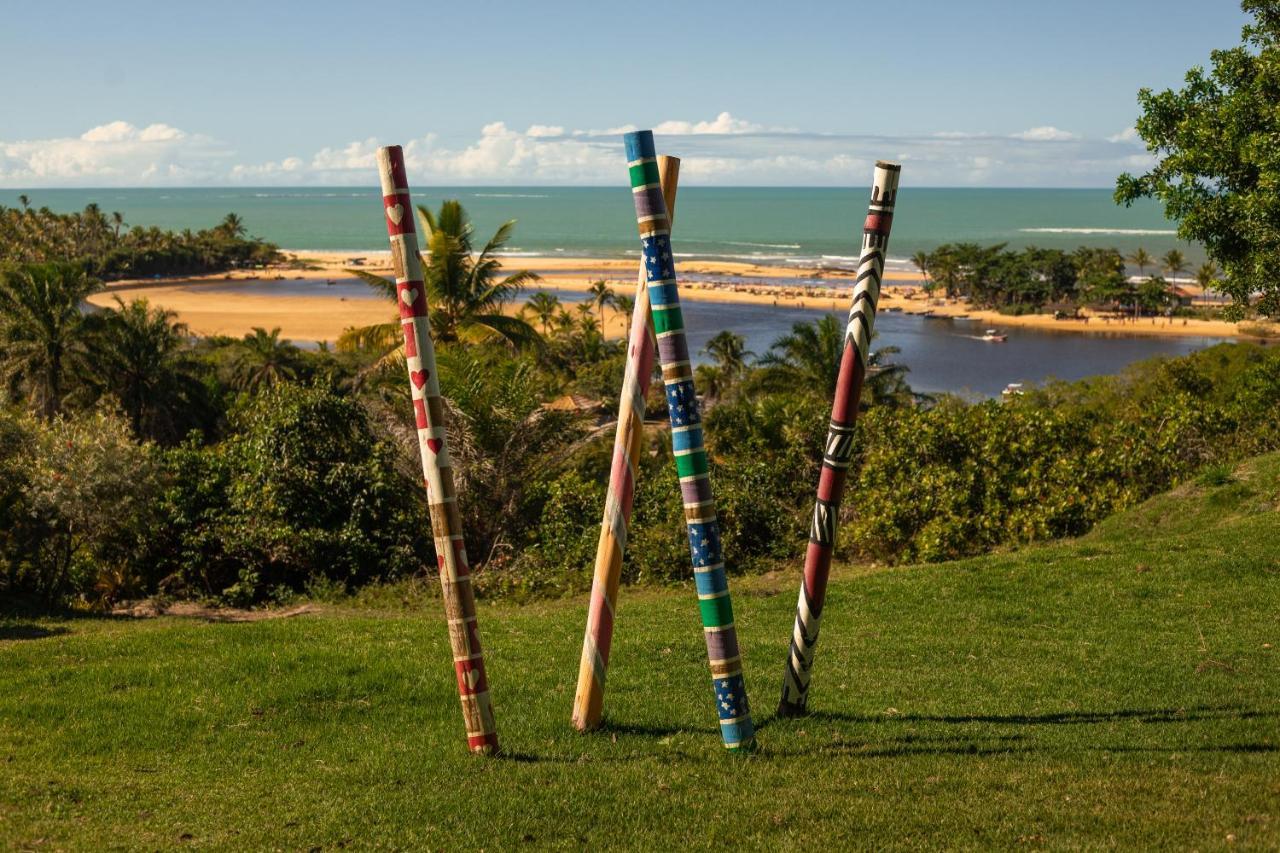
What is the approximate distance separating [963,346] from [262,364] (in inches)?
1801

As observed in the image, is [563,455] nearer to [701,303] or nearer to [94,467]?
[94,467]

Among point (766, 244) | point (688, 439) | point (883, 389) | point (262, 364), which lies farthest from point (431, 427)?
point (766, 244)

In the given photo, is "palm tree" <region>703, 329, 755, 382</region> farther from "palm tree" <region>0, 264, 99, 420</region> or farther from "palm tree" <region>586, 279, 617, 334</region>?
"palm tree" <region>0, 264, 99, 420</region>

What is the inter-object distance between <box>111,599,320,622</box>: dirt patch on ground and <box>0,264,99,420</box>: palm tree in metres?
16.1

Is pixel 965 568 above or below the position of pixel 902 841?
below

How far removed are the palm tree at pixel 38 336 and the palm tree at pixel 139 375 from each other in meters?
0.65

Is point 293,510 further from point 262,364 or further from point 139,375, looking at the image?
point 262,364

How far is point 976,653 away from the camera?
31.5 feet

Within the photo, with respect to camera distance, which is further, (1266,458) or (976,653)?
(1266,458)

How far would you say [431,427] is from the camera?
21.7 feet

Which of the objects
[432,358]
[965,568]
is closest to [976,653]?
[965,568]

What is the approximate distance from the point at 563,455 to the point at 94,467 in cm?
690

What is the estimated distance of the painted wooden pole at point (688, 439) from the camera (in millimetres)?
6527

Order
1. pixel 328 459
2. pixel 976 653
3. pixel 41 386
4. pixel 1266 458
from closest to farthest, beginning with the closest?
1. pixel 976 653
2. pixel 1266 458
3. pixel 328 459
4. pixel 41 386
